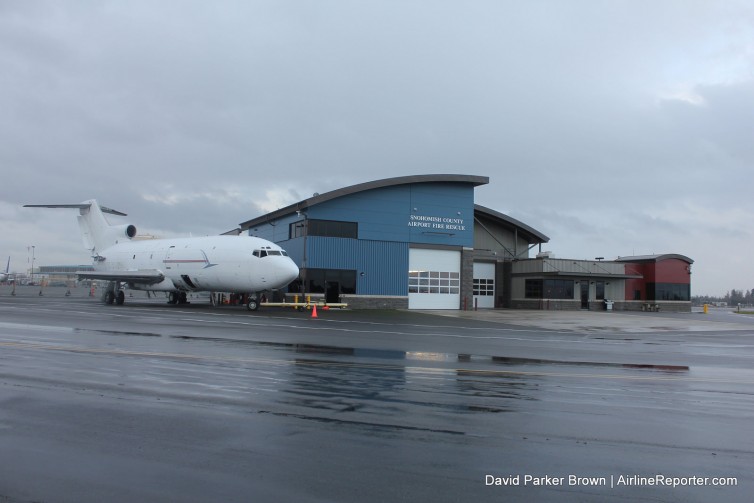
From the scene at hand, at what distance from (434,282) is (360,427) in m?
37.0

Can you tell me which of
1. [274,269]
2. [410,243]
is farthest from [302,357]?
[410,243]

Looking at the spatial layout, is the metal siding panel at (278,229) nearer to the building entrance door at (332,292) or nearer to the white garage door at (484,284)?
the building entrance door at (332,292)

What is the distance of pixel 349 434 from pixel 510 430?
6.03 feet

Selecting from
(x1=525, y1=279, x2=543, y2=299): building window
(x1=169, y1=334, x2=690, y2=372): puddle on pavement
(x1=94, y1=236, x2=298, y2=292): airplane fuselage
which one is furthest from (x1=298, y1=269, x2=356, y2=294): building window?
(x1=169, y1=334, x2=690, y2=372): puddle on pavement

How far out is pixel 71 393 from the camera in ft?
26.1

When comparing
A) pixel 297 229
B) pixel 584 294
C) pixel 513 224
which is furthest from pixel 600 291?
pixel 297 229

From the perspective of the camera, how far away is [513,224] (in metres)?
52.5

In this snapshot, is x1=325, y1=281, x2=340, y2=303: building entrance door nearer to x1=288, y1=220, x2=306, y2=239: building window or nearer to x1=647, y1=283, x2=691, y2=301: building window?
x1=288, y1=220, x2=306, y2=239: building window

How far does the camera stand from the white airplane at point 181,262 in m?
32.3

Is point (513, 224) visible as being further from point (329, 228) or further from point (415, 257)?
point (329, 228)

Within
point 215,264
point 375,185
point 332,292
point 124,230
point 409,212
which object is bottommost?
point 332,292

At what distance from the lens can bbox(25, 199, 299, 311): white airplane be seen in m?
32.3

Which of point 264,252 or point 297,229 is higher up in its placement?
point 297,229

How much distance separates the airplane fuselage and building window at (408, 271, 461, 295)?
12.4 m
